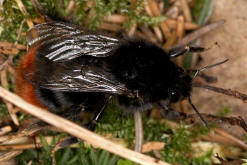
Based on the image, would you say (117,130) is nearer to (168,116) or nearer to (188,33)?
(168,116)

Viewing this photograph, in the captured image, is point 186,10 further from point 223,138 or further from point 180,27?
point 223,138

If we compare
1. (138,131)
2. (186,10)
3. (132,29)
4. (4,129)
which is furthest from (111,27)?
(4,129)

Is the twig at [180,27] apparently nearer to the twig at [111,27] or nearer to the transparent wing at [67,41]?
the twig at [111,27]

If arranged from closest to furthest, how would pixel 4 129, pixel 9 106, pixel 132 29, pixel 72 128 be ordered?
pixel 72 128 < pixel 4 129 < pixel 9 106 < pixel 132 29

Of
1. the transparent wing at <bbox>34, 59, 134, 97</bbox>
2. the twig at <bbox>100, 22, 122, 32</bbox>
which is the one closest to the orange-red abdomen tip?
the transparent wing at <bbox>34, 59, 134, 97</bbox>

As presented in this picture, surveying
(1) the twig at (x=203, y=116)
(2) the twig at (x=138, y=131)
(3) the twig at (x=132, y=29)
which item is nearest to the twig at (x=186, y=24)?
→ (3) the twig at (x=132, y=29)

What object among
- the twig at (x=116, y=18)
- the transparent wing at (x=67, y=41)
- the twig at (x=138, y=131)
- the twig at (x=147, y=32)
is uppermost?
the twig at (x=116, y=18)
